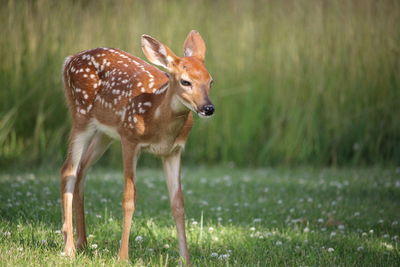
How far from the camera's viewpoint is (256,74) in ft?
32.4

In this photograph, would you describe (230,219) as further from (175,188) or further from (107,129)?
(107,129)

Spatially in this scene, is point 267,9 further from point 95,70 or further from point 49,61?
point 95,70

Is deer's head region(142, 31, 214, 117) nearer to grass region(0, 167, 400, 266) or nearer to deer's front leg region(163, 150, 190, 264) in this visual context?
deer's front leg region(163, 150, 190, 264)

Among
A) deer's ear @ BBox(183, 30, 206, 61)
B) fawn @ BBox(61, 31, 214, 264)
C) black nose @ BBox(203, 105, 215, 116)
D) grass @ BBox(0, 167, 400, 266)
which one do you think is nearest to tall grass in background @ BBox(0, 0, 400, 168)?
grass @ BBox(0, 167, 400, 266)

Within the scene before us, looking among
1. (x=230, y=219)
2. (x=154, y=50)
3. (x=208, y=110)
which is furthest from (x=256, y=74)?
(x=208, y=110)

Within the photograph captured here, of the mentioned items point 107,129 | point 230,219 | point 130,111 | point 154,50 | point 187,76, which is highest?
point 154,50

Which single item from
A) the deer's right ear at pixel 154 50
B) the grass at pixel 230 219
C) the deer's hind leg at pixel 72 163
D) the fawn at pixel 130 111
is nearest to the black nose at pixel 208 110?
the fawn at pixel 130 111

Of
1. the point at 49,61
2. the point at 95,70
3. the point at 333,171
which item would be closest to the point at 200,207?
the point at 95,70

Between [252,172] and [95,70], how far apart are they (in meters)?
4.38

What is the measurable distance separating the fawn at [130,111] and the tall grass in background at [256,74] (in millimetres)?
4265

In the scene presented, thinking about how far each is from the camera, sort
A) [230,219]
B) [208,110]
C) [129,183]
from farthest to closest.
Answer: [230,219] → [129,183] → [208,110]

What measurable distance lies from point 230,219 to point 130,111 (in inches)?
68.6

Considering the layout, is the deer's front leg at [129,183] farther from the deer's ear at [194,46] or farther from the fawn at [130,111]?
the deer's ear at [194,46]

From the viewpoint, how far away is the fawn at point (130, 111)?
4.36 m
